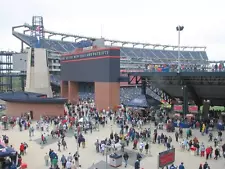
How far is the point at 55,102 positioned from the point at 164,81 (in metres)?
15.4

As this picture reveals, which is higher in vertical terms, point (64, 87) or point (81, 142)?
point (64, 87)

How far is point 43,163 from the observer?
17.9 metres

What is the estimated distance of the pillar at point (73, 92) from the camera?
4966 centimetres

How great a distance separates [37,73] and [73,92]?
9588mm

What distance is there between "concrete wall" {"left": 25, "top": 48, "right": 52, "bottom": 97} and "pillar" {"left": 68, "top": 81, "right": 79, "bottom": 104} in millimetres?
7234

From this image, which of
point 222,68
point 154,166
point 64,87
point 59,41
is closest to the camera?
point 154,166

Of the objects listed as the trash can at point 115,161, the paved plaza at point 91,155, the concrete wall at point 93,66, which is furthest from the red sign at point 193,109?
the trash can at point 115,161

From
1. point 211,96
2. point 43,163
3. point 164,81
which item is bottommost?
point 43,163

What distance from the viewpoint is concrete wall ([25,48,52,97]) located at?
52625mm

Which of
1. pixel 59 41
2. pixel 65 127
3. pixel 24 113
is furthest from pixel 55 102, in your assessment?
pixel 59 41

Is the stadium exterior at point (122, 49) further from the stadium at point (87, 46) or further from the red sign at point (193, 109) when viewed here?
the red sign at point (193, 109)

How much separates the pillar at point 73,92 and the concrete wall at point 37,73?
7234 mm

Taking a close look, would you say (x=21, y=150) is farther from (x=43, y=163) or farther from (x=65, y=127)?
(x=65, y=127)

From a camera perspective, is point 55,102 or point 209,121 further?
point 55,102
